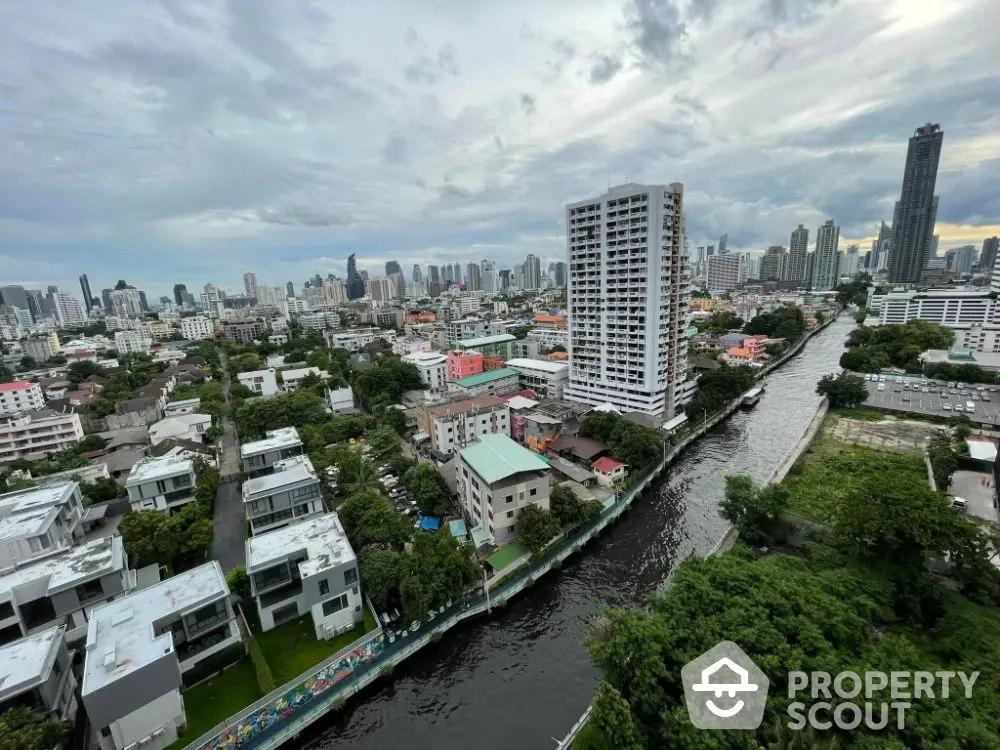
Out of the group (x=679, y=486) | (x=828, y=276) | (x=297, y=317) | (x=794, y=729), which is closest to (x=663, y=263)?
(x=679, y=486)

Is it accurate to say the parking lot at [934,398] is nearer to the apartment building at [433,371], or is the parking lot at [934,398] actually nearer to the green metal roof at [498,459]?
the green metal roof at [498,459]

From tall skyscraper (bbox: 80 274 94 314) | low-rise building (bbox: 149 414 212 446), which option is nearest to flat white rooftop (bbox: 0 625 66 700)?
low-rise building (bbox: 149 414 212 446)

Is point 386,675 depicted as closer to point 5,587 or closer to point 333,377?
point 5,587

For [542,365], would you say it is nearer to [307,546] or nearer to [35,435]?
[307,546]

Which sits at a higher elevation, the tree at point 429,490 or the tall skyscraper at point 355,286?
the tall skyscraper at point 355,286

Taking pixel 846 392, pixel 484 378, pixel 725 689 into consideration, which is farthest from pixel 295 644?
pixel 846 392

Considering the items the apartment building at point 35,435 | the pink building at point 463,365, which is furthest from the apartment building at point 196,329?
the pink building at point 463,365
